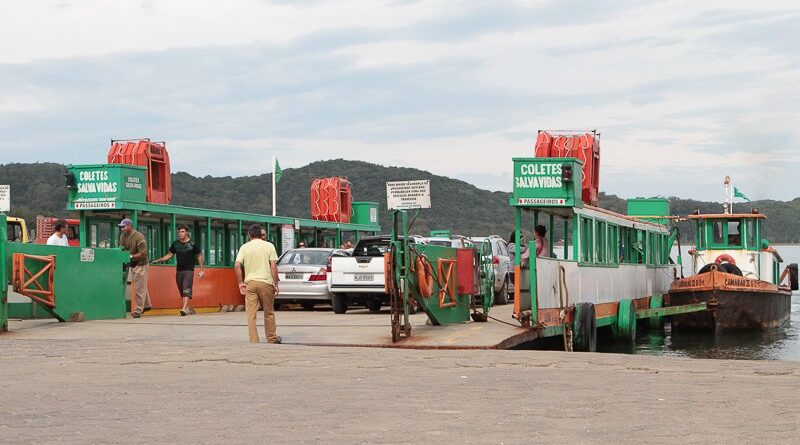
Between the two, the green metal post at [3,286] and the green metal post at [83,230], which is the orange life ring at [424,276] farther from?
the green metal post at [83,230]

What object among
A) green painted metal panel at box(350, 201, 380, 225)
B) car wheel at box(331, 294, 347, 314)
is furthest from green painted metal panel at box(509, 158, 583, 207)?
green painted metal panel at box(350, 201, 380, 225)

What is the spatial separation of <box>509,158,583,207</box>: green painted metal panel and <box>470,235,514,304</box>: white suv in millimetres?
11169

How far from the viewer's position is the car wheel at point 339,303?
83.5 feet

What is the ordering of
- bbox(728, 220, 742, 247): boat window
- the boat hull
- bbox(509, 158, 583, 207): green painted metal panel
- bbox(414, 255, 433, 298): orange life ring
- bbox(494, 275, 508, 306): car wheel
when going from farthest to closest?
bbox(728, 220, 742, 247): boat window → bbox(494, 275, 508, 306): car wheel → the boat hull → bbox(509, 158, 583, 207): green painted metal panel → bbox(414, 255, 433, 298): orange life ring

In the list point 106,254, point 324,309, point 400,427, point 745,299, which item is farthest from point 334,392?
point 745,299

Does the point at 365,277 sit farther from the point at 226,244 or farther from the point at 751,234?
the point at 751,234

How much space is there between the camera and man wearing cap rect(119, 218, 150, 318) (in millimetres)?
23375

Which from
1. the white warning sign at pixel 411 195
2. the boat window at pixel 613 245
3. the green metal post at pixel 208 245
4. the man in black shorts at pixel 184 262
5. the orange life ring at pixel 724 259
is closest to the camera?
the white warning sign at pixel 411 195

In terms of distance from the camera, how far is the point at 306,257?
90.5 ft

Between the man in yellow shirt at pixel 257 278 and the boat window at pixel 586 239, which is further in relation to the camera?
the boat window at pixel 586 239

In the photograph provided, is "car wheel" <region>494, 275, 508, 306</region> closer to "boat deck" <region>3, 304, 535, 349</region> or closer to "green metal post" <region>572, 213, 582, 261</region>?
"boat deck" <region>3, 304, 535, 349</region>

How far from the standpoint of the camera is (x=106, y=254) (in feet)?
74.5

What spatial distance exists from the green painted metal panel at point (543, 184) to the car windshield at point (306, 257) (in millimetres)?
9650

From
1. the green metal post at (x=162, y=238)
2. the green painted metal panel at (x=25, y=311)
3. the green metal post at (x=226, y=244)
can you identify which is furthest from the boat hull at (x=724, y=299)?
the green painted metal panel at (x=25, y=311)
